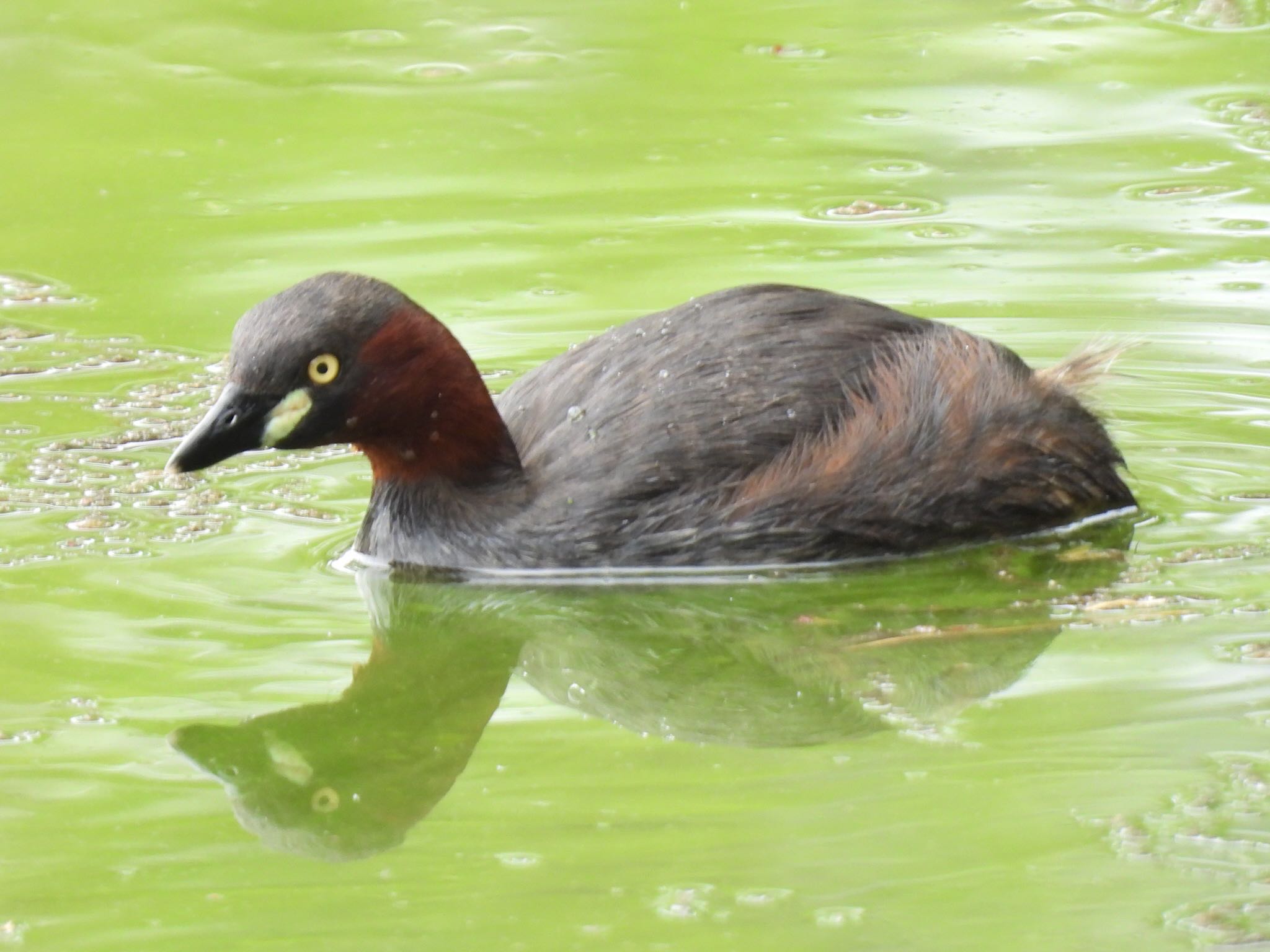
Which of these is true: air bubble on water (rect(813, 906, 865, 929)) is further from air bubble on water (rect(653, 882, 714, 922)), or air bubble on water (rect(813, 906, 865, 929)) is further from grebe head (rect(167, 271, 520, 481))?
grebe head (rect(167, 271, 520, 481))

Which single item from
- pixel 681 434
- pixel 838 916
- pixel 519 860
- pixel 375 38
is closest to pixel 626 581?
pixel 681 434

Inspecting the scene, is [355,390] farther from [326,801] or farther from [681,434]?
[326,801]

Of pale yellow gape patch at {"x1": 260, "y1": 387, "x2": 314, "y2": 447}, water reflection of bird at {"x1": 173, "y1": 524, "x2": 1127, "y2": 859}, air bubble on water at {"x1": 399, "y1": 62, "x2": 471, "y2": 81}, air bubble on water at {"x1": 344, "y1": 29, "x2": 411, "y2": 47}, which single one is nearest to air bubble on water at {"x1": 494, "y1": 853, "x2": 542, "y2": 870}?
water reflection of bird at {"x1": 173, "y1": 524, "x2": 1127, "y2": 859}

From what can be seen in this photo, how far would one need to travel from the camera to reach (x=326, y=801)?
15.4ft

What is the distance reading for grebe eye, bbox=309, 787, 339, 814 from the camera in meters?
4.65

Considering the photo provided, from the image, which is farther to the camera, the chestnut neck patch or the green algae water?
the chestnut neck patch

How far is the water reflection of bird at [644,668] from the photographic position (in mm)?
4805

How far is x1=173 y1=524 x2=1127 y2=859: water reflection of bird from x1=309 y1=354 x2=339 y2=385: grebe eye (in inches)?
23.0

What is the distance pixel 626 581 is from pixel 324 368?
3.23 ft

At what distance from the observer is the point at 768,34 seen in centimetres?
1118

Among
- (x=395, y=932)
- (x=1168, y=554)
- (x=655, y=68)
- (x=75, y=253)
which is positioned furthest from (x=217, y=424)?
(x=655, y=68)

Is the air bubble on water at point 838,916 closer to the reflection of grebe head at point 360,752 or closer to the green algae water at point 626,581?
the green algae water at point 626,581

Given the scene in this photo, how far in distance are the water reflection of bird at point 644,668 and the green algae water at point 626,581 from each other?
0.6 inches

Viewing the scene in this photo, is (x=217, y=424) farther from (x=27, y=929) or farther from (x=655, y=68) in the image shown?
(x=655, y=68)
